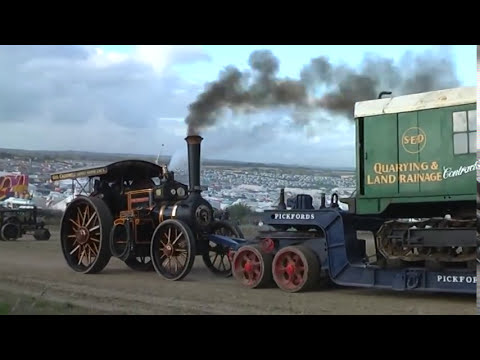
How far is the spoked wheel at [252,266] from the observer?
9484 millimetres

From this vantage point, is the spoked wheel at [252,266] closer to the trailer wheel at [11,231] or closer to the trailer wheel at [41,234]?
the trailer wheel at [41,234]

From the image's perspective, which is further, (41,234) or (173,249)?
(41,234)

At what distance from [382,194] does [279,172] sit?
2412 millimetres

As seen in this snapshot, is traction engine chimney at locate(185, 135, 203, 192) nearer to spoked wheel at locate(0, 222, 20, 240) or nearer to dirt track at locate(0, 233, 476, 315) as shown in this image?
dirt track at locate(0, 233, 476, 315)

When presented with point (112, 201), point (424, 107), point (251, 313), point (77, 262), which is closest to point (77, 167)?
point (112, 201)

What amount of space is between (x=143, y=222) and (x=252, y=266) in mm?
2912

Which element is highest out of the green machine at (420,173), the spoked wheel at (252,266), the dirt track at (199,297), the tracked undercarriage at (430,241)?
the green machine at (420,173)

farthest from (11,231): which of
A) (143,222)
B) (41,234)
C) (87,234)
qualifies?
(143,222)

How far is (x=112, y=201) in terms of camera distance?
12.6 m

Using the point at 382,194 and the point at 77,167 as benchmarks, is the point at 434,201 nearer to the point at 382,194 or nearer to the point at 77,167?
the point at 382,194

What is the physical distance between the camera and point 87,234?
12031mm

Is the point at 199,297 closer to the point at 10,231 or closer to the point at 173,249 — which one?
the point at 173,249

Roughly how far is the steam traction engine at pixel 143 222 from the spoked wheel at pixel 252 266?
0.95 m

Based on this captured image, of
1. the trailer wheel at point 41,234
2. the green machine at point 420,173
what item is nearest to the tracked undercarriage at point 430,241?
the green machine at point 420,173
